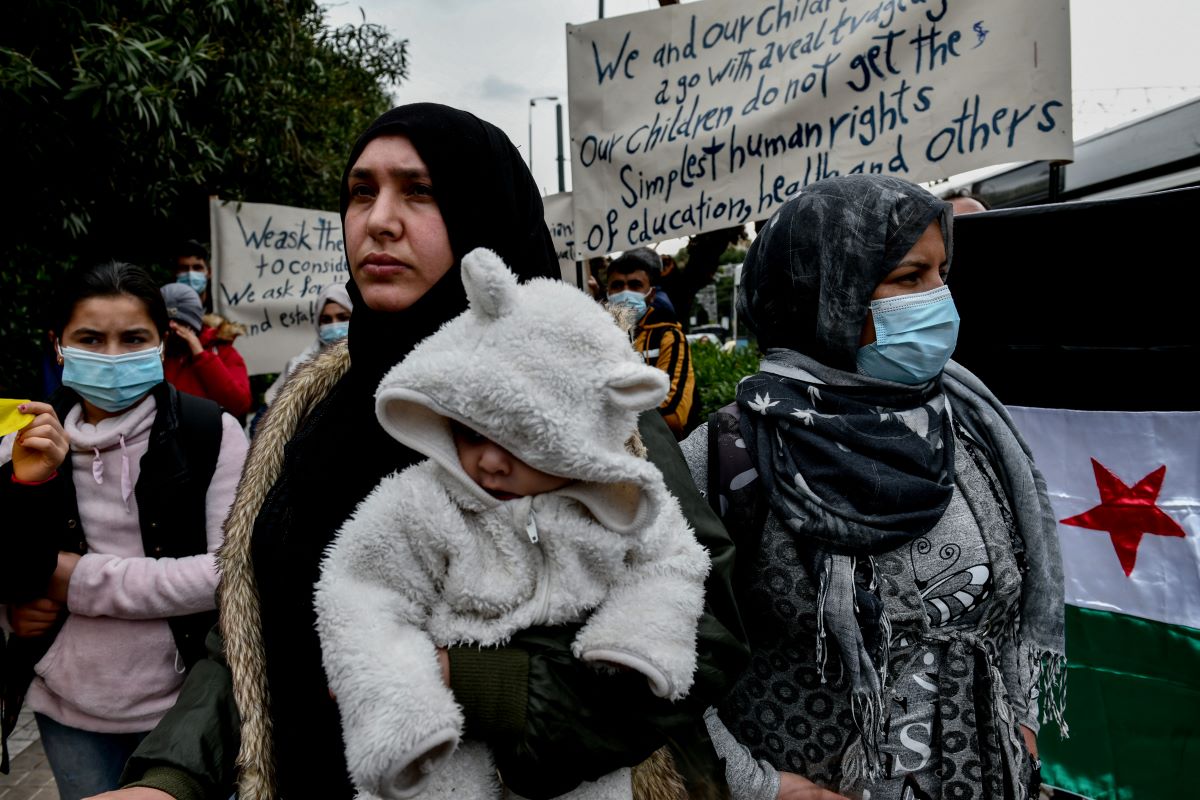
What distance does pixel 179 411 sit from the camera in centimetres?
243

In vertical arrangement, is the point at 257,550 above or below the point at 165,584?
above

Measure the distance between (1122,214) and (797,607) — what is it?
1.80 m

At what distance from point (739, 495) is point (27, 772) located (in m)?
4.31

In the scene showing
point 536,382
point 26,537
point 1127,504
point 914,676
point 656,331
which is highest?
point 656,331

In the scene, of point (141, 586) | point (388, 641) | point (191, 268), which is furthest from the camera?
point (191, 268)

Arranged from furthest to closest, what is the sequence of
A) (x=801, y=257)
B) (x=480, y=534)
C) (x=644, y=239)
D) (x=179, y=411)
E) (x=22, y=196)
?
(x=22, y=196)
(x=644, y=239)
(x=179, y=411)
(x=801, y=257)
(x=480, y=534)

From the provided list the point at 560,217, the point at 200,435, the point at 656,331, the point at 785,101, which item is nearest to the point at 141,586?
the point at 200,435

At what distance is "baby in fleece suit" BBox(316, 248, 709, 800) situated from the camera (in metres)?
1.11

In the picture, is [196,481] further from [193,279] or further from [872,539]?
[193,279]

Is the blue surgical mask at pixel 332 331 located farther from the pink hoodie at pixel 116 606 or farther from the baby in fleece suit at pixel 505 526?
the baby in fleece suit at pixel 505 526

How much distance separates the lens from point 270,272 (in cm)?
647

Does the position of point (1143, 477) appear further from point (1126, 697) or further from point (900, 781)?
point (900, 781)

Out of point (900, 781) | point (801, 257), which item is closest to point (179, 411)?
point (801, 257)

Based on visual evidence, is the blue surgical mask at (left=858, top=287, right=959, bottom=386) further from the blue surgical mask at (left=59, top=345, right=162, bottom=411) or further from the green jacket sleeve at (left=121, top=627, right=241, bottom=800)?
the blue surgical mask at (left=59, top=345, right=162, bottom=411)
